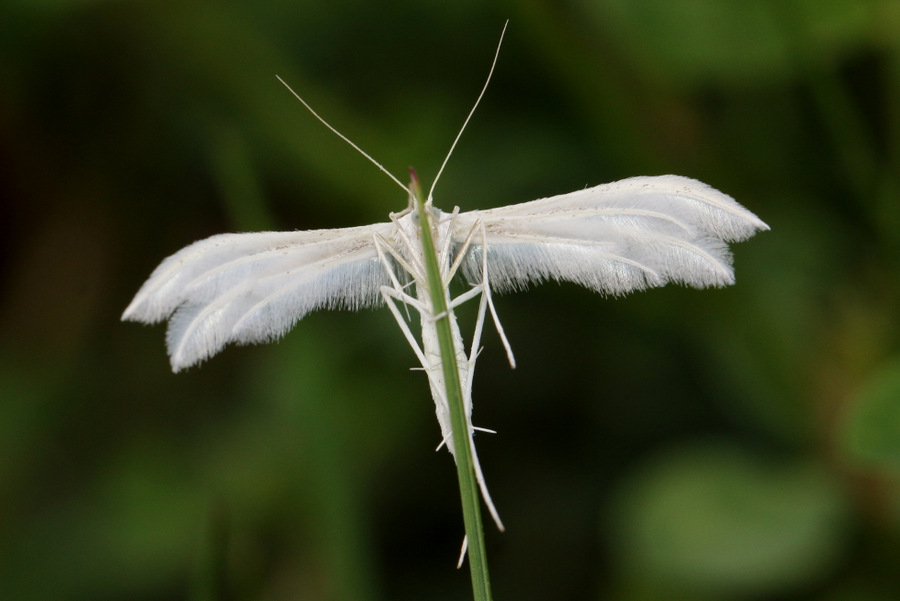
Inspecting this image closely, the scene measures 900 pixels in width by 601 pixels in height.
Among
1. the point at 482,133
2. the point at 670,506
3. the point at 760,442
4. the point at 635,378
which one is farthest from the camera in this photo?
the point at 482,133

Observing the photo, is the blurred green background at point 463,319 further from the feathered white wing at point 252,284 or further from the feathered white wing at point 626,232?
the feathered white wing at point 626,232

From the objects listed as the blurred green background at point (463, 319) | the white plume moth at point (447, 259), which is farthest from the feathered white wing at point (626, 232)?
the blurred green background at point (463, 319)

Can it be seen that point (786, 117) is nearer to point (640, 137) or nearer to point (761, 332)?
point (640, 137)

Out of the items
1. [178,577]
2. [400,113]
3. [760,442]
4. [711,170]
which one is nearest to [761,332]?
[760,442]

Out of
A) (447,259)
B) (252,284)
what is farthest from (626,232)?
(252,284)

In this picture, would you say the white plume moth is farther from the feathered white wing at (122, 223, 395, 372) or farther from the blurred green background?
the blurred green background

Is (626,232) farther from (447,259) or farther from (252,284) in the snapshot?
(252,284)

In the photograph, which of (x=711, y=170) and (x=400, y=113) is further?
(x=400, y=113)
